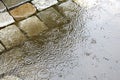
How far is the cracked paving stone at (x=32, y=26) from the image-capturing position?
3.44m

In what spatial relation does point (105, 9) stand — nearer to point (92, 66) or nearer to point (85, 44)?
point (85, 44)

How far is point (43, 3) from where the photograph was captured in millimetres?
3812

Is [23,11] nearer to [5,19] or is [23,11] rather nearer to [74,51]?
[5,19]

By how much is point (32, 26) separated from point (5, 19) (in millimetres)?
425

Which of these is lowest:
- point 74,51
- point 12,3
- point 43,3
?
point 74,51

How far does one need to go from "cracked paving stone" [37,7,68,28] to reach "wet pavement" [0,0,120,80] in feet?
0.27

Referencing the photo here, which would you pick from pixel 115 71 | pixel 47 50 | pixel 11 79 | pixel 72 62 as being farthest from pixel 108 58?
pixel 11 79

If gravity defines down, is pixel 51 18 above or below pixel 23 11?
below

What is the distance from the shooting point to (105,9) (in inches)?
147

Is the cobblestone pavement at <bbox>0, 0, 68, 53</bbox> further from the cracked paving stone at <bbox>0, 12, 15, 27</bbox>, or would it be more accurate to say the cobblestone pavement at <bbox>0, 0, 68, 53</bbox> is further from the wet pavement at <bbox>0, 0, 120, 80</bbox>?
the wet pavement at <bbox>0, 0, 120, 80</bbox>

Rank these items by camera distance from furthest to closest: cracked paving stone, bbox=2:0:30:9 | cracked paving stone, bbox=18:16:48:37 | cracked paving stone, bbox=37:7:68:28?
cracked paving stone, bbox=2:0:30:9 → cracked paving stone, bbox=37:7:68:28 → cracked paving stone, bbox=18:16:48:37

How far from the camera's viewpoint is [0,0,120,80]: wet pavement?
2965 mm

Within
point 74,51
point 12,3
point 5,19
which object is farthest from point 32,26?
point 74,51

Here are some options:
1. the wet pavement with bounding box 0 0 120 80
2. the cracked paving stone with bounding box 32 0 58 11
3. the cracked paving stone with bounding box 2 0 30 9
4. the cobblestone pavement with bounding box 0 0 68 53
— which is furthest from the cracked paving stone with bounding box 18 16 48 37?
the cracked paving stone with bounding box 2 0 30 9
